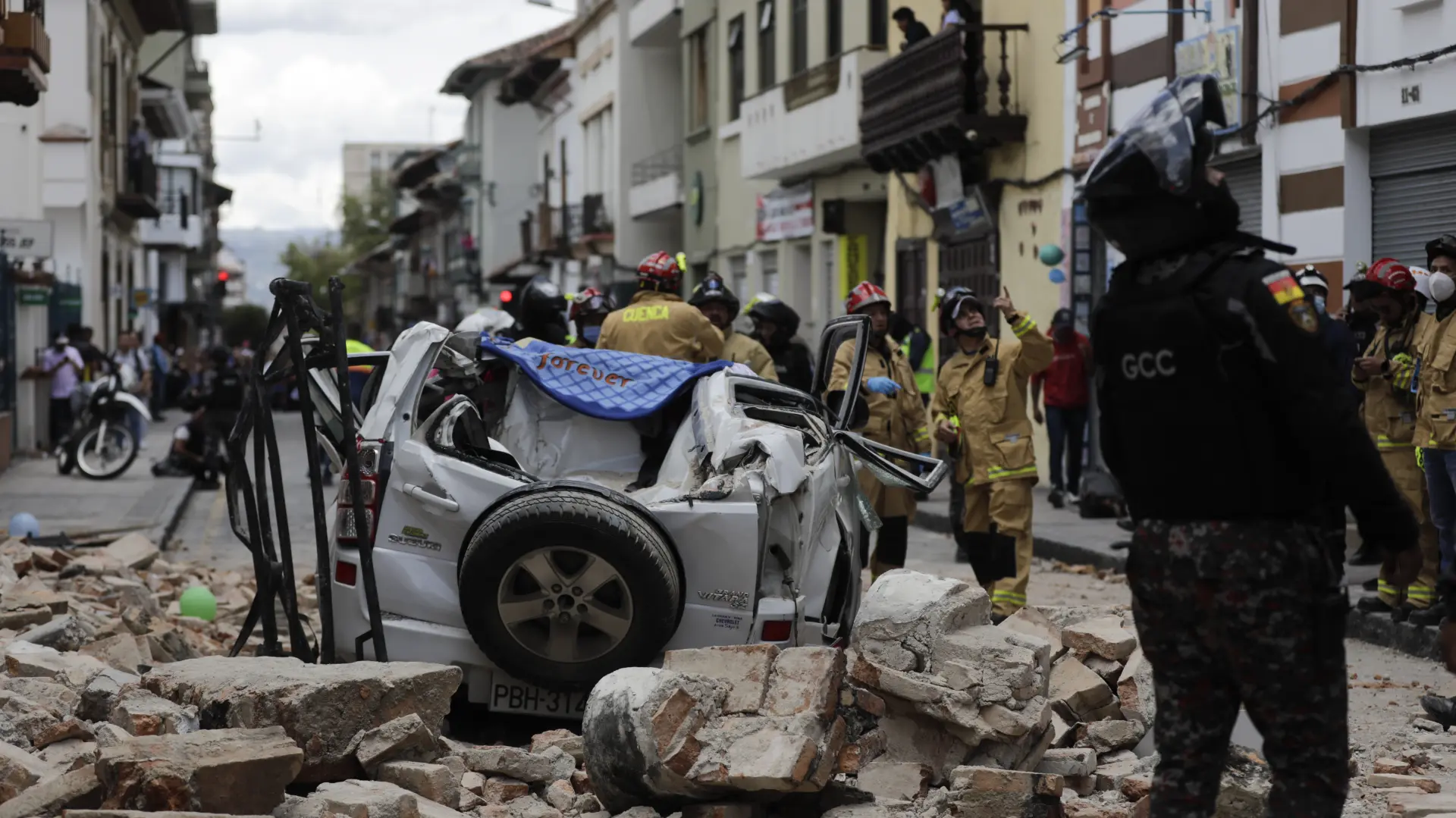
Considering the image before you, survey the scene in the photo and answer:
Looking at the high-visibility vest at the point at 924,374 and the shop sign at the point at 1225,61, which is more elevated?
the shop sign at the point at 1225,61

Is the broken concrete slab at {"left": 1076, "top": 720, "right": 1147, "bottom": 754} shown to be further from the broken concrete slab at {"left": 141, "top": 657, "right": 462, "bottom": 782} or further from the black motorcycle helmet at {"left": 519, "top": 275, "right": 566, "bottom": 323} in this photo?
the black motorcycle helmet at {"left": 519, "top": 275, "right": 566, "bottom": 323}

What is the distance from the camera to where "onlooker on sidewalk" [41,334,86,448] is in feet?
82.2

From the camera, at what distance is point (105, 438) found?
21.4 meters

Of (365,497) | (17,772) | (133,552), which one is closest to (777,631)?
(365,497)

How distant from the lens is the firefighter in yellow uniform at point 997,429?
941 centimetres

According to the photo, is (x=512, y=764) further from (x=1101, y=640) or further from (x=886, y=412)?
(x=886, y=412)

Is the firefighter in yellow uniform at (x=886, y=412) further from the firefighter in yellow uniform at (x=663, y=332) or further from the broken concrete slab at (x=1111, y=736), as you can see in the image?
the broken concrete slab at (x=1111, y=736)

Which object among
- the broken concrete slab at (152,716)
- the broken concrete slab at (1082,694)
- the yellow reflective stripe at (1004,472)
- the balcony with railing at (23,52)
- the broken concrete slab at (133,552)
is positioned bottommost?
the broken concrete slab at (133,552)

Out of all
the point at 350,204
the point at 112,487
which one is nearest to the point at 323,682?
the point at 112,487

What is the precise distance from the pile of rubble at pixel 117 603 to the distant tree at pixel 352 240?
337ft

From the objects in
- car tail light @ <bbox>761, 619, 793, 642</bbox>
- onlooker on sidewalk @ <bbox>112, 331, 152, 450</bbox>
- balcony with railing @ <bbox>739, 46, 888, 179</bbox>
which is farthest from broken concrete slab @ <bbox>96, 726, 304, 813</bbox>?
onlooker on sidewalk @ <bbox>112, 331, 152, 450</bbox>

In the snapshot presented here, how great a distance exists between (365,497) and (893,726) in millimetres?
2313

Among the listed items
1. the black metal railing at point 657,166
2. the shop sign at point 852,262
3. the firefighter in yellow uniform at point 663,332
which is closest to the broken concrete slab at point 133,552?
the firefighter in yellow uniform at point 663,332

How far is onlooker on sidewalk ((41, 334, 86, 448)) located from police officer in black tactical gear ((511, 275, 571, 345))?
50.4 feet
